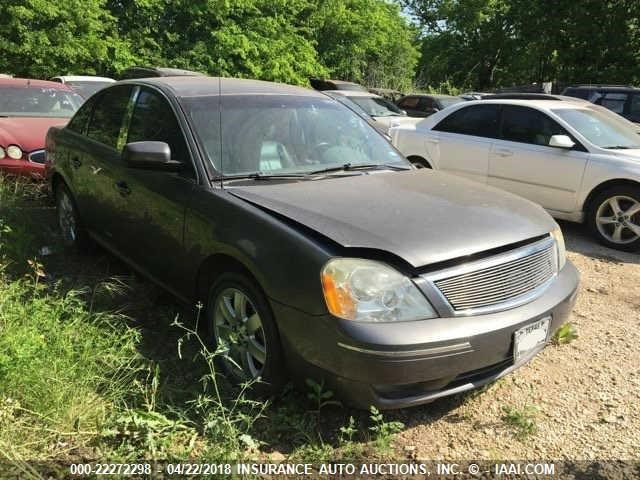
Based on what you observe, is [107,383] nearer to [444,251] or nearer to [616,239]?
[444,251]

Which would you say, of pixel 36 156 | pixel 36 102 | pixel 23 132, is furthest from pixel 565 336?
pixel 36 102

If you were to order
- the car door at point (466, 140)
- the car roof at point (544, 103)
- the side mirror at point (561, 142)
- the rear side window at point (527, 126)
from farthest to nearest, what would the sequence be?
the car door at point (466, 140), the car roof at point (544, 103), the rear side window at point (527, 126), the side mirror at point (561, 142)

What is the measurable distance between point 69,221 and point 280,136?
2.59 metres

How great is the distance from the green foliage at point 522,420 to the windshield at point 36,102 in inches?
277

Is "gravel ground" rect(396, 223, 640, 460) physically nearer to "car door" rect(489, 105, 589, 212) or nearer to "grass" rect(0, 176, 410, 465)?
"grass" rect(0, 176, 410, 465)

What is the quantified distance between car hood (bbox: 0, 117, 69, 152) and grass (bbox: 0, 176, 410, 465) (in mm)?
3449

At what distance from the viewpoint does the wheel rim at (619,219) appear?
5.62 metres

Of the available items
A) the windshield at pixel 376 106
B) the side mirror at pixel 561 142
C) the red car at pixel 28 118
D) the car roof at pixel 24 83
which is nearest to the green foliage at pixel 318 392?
the side mirror at pixel 561 142

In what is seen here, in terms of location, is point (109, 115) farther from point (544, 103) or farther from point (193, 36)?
point (193, 36)

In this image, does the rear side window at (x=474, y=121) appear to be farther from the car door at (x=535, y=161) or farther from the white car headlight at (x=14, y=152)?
the white car headlight at (x=14, y=152)

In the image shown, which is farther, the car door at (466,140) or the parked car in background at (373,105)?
the parked car in background at (373,105)

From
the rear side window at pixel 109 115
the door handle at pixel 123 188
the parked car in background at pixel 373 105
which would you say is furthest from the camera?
the parked car in background at pixel 373 105

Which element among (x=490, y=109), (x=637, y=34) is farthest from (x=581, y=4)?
(x=490, y=109)

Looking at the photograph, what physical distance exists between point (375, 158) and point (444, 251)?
144 centimetres
